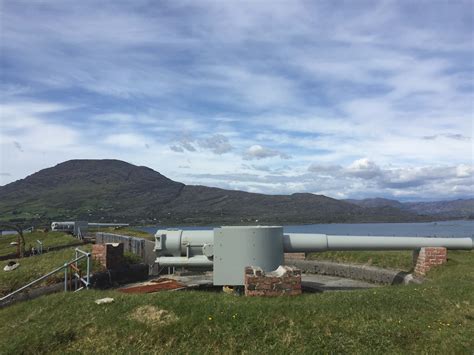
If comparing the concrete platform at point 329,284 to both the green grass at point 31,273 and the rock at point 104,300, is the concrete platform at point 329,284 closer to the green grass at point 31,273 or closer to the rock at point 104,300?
the rock at point 104,300

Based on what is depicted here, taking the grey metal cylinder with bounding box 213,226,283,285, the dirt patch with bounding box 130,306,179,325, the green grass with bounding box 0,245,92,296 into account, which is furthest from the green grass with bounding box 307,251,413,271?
the green grass with bounding box 0,245,92,296

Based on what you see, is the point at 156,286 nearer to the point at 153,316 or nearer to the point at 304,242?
the point at 304,242

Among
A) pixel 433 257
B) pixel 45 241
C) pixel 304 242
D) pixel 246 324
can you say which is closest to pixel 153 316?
pixel 246 324

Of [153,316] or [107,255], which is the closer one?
[153,316]

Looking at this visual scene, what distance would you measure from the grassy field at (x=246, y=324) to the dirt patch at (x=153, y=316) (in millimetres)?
17

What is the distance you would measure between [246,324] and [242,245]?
3.30 m

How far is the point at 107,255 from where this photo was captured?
12633 mm

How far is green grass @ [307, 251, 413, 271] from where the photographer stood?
13.2 m

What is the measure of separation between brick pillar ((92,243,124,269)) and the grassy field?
420 cm

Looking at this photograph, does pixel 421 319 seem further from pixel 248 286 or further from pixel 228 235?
pixel 228 235

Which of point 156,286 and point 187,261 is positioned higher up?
point 187,261

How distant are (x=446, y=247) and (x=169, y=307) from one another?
808cm

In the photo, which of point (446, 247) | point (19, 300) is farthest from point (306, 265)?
point (19, 300)

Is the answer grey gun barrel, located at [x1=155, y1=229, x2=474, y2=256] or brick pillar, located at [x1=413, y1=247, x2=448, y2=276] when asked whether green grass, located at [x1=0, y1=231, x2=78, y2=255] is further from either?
brick pillar, located at [x1=413, y1=247, x2=448, y2=276]
